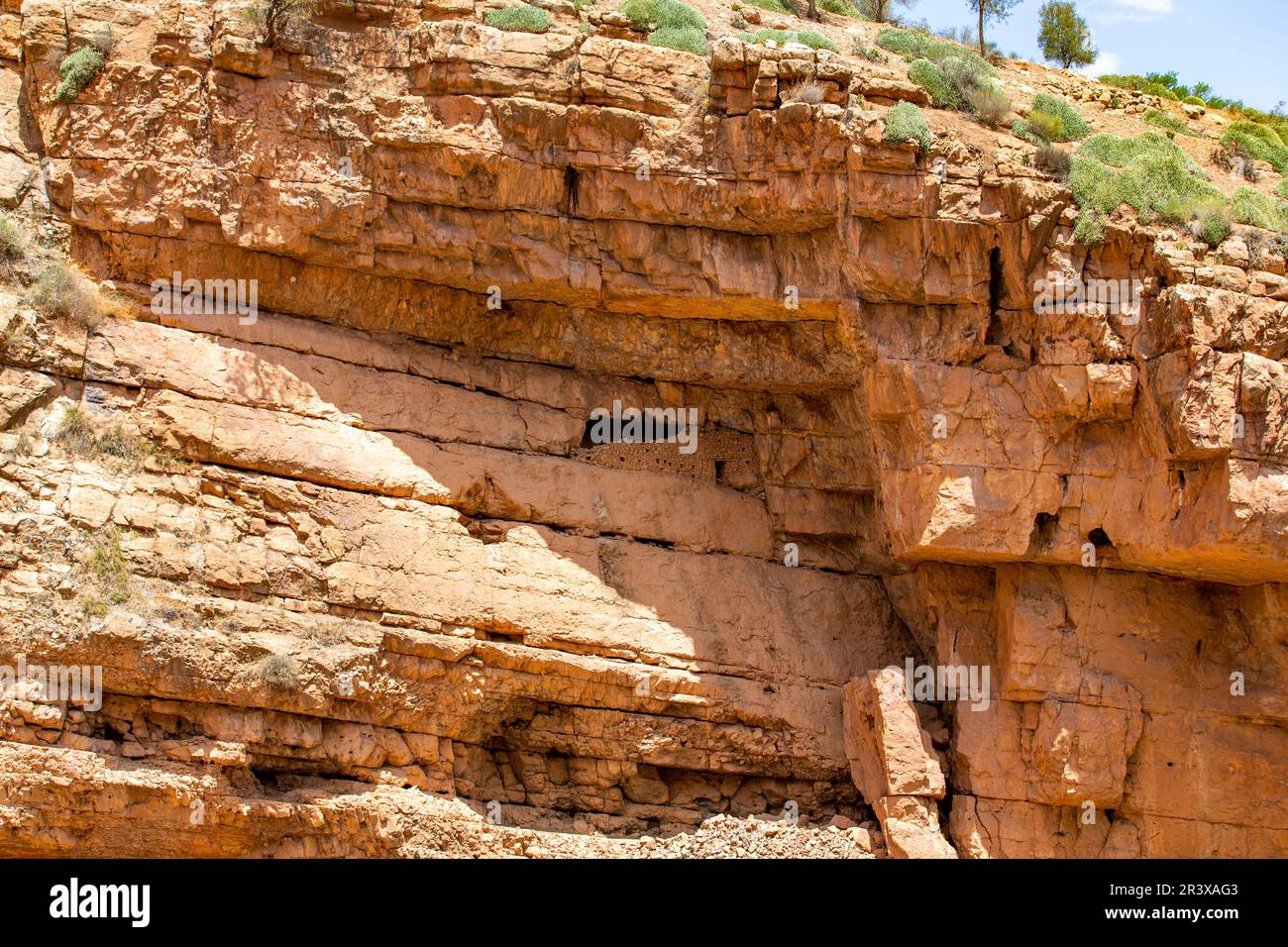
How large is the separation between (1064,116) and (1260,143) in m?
3.38

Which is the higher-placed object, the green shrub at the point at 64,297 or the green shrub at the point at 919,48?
the green shrub at the point at 919,48

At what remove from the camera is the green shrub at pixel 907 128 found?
688 inches

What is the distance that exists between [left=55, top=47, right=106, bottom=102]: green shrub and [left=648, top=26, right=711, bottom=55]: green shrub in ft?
22.5

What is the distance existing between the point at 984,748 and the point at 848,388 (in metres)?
4.92

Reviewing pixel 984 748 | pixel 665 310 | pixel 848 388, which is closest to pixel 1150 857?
pixel 984 748

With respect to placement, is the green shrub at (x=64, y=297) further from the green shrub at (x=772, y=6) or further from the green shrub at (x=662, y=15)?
the green shrub at (x=772, y=6)

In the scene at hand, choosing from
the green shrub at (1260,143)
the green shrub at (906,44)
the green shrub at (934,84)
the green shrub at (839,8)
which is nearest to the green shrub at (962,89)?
the green shrub at (934,84)

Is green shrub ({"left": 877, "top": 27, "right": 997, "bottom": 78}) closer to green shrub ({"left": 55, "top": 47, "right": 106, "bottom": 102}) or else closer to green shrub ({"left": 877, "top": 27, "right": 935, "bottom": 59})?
green shrub ({"left": 877, "top": 27, "right": 935, "bottom": 59})

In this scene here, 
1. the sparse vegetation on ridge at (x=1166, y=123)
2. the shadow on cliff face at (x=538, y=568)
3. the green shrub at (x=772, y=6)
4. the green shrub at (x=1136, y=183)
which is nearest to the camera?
the shadow on cliff face at (x=538, y=568)

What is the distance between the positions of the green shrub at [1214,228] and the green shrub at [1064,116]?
2557 mm

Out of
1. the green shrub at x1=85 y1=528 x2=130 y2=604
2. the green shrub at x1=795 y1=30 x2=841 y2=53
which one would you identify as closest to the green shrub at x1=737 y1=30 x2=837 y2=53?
the green shrub at x1=795 y1=30 x2=841 y2=53

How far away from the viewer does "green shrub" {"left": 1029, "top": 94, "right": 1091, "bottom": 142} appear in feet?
64.5

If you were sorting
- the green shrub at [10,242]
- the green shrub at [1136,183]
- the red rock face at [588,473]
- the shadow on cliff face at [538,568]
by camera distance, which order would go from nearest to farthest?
the red rock face at [588,473] → the green shrub at [10,242] → the shadow on cliff face at [538,568] → the green shrub at [1136,183]

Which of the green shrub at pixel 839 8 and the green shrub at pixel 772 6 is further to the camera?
the green shrub at pixel 839 8
